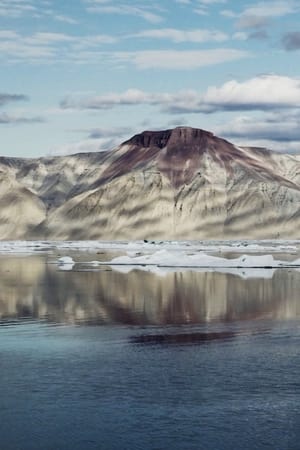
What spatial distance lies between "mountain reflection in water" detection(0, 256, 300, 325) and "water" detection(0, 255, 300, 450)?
3.6 inches

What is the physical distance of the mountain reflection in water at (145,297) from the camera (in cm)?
3247

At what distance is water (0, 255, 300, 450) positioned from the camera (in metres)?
16.1

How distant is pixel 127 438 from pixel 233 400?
10.9ft

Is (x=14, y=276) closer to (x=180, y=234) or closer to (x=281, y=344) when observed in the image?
(x=281, y=344)

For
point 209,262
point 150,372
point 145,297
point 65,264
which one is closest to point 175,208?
point 65,264

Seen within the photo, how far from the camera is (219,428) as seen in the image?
16.3 m

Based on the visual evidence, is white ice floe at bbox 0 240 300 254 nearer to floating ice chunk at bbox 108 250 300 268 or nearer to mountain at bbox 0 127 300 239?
floating ice chunk at bbox 108 250 300 268

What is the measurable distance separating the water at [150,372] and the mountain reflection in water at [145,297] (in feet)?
0.30

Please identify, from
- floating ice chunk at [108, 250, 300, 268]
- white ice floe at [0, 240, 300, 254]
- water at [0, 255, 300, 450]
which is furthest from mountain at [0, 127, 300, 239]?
water at [0, 255, 300, 450]

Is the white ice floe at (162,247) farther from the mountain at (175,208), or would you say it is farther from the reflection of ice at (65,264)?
the mountain at (175,208)

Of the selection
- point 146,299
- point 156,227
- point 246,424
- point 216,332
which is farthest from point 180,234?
point 246,424

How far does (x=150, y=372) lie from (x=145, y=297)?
1869 cm

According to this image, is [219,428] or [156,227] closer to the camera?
[219,428]

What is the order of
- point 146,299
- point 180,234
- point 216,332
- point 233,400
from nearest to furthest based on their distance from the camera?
point 233,400 < point 216,332 < point 146,299 < point 180,234
